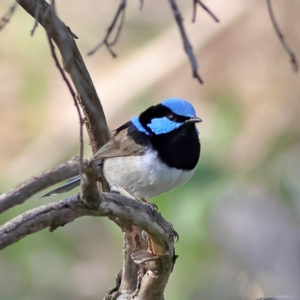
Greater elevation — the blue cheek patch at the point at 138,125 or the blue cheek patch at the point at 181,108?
the blue cheek patch at the point at 181,108

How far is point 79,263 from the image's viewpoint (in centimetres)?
332

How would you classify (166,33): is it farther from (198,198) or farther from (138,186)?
(138,186)

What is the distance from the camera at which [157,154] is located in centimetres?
187

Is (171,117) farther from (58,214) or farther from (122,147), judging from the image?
(58,214)

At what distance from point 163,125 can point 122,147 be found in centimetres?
16

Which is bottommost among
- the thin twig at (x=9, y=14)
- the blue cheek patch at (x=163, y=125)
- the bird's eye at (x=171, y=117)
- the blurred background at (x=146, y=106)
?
the blurred background at (x=146, y=106)

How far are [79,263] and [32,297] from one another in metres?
0.37

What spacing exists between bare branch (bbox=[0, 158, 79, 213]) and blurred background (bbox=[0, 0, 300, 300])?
3.52ft

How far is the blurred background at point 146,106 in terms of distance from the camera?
2658mm

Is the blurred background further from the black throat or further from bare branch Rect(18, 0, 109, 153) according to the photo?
bare branch Rect(18, 0, 109, 153)

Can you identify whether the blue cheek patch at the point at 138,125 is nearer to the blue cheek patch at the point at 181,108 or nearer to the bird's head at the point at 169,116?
the bird's head at the point at 169,116

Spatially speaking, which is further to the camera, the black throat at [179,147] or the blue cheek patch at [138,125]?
the blue cheek patch at [138,125]

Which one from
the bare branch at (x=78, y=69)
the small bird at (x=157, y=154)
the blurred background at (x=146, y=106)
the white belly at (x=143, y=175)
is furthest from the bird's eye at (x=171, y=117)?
the blurred background at (x=146, y=106)

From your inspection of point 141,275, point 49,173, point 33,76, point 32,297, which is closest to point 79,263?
point 32,297
